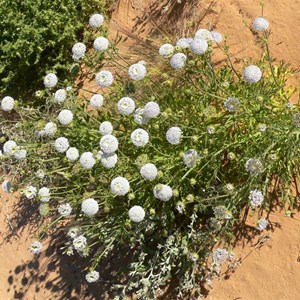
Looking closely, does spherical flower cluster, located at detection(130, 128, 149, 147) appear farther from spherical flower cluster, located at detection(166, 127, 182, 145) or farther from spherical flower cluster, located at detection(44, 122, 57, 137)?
spherical flower cluster, located at detection(44, 122, 57, 137)

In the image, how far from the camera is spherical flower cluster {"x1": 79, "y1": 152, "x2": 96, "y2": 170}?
8.16 ft

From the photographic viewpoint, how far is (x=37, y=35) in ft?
11.6

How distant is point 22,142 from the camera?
2.89m

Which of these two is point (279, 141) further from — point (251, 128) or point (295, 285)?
point (295, 285)

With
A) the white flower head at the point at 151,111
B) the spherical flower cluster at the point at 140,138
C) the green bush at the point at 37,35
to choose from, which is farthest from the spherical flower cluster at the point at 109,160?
the green bush at the point at 37,35

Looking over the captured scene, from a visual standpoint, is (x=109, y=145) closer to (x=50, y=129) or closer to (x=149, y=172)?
(x=149, y=172)

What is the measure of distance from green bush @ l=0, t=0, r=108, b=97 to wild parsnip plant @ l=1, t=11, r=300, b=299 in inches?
33.7

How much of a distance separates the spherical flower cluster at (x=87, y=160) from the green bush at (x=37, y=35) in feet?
4.62

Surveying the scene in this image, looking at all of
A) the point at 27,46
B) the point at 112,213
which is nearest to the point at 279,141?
the point at 112,213

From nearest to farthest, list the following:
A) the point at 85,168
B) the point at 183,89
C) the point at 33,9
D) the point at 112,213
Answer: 1. the point at 85,168
2. the point at 183,89
3. the point at 112,213
4. the point at 33,9

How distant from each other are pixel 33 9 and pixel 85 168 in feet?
5.35

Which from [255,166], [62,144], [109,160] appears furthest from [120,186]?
[255,166]

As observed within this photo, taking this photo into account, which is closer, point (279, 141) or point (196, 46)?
point (196, 46)

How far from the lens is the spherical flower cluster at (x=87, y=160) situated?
8.16 ft
